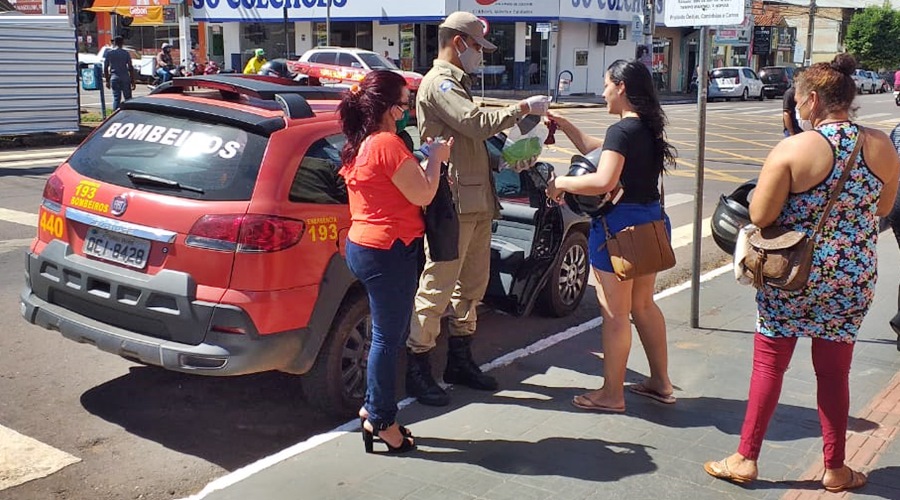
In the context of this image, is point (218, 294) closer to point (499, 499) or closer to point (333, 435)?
point (333, 435)

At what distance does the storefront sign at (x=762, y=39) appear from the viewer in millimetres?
52888

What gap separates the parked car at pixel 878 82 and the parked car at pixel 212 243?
53237 mm

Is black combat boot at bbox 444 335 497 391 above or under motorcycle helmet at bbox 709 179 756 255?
under

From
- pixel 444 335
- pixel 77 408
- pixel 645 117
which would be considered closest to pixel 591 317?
pixel 444 335

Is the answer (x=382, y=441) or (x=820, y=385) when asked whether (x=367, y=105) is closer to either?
(x=382, y=441)

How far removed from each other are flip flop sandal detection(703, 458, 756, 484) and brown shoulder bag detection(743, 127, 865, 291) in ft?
2.82

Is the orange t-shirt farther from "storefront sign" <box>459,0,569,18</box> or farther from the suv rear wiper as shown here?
"storefront sign" <box>459,0,569,18</box>

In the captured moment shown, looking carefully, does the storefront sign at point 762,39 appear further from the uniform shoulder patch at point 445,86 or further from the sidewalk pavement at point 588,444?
the uniform shoulder patch at point 445,86

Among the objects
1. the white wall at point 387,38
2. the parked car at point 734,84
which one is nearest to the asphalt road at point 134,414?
the white wall at point 387,38

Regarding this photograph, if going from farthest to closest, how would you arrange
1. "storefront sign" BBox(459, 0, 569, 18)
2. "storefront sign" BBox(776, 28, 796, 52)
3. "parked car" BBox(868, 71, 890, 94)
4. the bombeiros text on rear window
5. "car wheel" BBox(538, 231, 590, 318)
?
"storefront sign" BBox(776, 28, 796, 52), "parked car" BBox(868, 71, 890, 94), "storefront sign" BBox(459, 0, 569, 18), "car wheel" BBox(538, 231, 590, 318), the bombeiros text on rear window

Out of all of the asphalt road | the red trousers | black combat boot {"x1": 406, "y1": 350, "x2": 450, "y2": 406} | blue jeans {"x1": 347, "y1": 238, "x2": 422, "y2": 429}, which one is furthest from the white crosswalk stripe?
the red trousers

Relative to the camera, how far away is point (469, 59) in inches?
192

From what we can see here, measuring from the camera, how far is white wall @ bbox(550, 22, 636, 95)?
3688 centimetres

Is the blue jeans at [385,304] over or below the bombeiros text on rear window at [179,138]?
below
